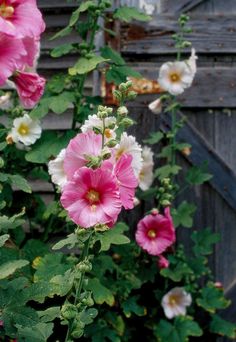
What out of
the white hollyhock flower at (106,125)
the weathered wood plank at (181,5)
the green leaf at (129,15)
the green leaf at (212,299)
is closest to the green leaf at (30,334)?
the white hollyhock flower at (106,125)

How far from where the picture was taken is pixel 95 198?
162 cm

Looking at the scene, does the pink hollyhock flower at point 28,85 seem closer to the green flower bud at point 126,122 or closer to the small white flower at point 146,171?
the green flower bud at point 126,122

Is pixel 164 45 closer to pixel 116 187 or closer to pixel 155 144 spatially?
pixel 155 144

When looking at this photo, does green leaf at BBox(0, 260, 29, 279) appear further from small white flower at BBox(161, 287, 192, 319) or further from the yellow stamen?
small white flower at BBox(161, 287, 192, 319)

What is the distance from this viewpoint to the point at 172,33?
12.2 feet

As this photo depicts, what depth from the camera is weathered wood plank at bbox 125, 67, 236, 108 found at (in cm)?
365

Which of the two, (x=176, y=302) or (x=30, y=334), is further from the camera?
(x=176, y=302)

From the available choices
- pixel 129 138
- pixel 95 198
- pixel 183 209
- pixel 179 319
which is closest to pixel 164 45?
pixel 183 209

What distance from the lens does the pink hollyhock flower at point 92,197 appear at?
1.58 metres

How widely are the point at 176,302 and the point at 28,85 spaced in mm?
2060

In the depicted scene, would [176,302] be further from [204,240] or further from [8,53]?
[8,53]

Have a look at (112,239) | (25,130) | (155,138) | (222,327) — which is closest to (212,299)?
(222,327)

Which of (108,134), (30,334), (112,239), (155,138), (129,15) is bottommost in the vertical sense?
(30,334)

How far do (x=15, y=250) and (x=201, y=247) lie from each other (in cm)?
111
